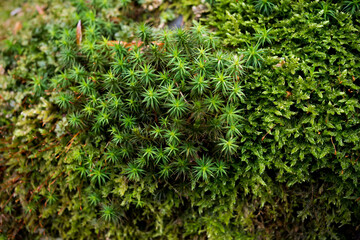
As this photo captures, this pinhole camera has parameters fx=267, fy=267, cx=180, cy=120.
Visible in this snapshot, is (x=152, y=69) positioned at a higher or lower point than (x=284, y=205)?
higher

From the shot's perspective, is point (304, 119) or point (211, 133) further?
point (304, 119)

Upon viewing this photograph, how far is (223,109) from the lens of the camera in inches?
93.5

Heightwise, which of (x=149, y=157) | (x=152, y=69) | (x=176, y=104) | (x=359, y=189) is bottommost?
(x=359, y=189)

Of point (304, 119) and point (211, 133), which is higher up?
point (211, 133)

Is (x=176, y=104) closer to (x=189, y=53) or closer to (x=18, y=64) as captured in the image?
(x=189, y=53)

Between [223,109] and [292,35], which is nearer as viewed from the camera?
[223,109]

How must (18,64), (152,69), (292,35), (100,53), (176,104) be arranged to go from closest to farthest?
1. (176,104)
2. (152,69)
3. (292,35)
4. (100,53)
5. (18,64)

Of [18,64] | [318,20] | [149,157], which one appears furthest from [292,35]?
[18,64]

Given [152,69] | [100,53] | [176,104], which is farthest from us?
[100,53]

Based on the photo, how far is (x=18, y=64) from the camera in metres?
3.48

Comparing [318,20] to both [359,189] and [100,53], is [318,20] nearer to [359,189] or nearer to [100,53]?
[359,189]

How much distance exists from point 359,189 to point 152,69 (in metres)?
2.25

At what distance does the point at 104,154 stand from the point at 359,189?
2480mm

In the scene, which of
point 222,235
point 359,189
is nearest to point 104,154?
point 222,235
